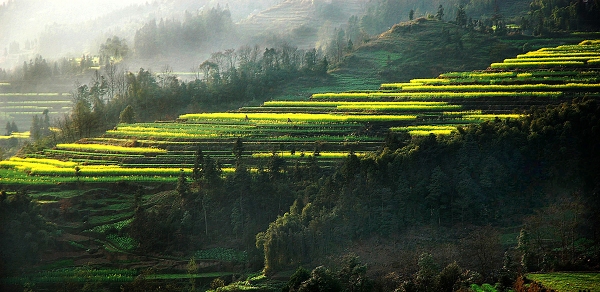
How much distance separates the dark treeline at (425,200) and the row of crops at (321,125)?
377 centimetres

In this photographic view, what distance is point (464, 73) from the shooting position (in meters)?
63.3

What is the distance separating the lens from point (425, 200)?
1430 inches

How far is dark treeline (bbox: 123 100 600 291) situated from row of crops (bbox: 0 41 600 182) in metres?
3.77

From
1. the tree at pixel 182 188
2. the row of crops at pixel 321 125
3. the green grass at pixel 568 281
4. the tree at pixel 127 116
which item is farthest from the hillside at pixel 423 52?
the green grass at pixel 568 281

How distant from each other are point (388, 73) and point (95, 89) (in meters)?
29.0

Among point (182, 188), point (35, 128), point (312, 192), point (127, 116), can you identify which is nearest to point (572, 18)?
point (127, 116)

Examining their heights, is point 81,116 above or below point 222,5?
below

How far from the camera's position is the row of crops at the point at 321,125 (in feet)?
153

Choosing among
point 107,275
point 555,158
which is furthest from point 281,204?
point 555,158

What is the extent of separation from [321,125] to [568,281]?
30.4 meters

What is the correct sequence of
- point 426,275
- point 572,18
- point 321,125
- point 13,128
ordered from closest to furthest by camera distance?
point 426,275 < point 321,125 < point 572,18 < point 13,128

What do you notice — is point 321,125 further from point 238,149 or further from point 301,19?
point 301,19

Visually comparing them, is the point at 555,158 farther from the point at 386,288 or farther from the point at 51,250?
the point at 51,250

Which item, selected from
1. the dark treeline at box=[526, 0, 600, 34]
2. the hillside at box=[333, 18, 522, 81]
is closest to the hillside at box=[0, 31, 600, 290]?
the hillside at box=[333, 18, 522, 81]
